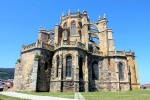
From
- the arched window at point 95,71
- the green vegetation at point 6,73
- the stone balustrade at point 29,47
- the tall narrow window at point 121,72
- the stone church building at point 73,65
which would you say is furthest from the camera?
the green vegetation at point 6,73

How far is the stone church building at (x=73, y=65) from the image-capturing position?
86.3ft

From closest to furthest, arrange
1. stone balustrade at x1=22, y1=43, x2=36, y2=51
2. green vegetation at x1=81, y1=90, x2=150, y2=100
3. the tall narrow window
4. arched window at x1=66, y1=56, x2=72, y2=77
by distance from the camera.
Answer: green vegetation at x1=81, y1=90, x2=150, y2=100
arched window at x1=66, y1=56, x2=72, y2=77
stone balustrade at x1=22, y1=43, x2=36, y2=51
the tall narrow window

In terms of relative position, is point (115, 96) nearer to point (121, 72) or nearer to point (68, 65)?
point (68, 65)

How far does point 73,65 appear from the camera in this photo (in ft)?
89.7

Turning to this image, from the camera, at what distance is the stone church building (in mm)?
26297

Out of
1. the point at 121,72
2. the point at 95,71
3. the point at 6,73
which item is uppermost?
the point at 95,71

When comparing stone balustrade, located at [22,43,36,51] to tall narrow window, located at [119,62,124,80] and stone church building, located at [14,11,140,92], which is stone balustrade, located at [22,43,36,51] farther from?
tall narrow window, located at [119,62,124,80]

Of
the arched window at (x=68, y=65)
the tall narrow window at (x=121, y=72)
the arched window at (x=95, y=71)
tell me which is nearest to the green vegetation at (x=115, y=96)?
the arched window at (x=68, y=65)

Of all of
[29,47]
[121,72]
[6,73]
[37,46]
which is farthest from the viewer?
[6,73]

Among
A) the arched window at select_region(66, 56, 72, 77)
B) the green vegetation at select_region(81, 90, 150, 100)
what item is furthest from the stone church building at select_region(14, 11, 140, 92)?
the green vegetation at select_region(81, 90, 150, 100)

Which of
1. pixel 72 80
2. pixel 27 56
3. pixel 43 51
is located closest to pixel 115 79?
pixel 72 80

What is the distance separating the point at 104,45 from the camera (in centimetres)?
3497

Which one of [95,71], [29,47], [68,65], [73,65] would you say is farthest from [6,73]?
[73,65]

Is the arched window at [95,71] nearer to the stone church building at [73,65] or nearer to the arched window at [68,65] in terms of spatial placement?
the stone church building at [73,65]
